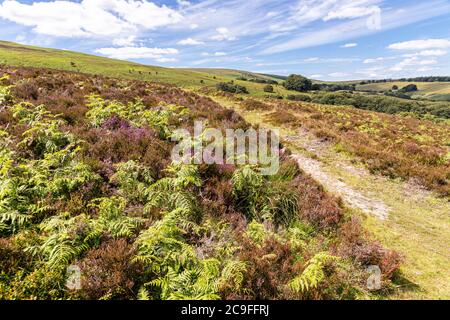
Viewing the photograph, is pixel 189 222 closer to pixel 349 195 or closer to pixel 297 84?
pixel 349 195

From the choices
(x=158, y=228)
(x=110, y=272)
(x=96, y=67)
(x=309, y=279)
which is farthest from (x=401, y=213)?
(x=96, y=67)

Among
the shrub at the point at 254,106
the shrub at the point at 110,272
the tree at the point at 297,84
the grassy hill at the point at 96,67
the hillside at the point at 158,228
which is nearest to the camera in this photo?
the shrub at the point at 110,272

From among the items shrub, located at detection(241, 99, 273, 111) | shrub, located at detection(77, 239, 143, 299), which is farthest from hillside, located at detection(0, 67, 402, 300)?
shrub, located at detection(241, 99, 273, 111)

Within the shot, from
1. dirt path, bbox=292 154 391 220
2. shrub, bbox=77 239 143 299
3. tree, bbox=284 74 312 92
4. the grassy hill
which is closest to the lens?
shrub, bbox=77 239 143 299

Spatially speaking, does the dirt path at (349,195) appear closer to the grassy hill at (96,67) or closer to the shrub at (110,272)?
the shrub at (110,272)

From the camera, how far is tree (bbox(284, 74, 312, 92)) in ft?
304

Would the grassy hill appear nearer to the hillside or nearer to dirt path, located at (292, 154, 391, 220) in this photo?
dirt path, located at (292, 154, 391, 220)

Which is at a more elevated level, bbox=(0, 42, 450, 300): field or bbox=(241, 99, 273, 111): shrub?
bbox=(241, 99, 273, 111): shrub

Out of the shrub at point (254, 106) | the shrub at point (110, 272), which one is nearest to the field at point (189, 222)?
the shrub at point (110, 272)

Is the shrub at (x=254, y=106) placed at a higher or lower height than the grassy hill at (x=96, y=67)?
lower

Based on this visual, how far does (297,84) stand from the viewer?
92.9 meters

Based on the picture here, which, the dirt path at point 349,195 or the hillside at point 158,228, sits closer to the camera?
the hillside at point 158,228

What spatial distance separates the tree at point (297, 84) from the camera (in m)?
92.8

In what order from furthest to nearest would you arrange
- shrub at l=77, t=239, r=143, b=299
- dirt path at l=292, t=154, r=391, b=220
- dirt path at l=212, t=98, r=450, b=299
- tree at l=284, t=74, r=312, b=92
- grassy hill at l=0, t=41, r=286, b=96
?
tree at l=284, t=74, r=312, b=92 < grassy hill at l=0, t=41, r=286, b=96 < dirt path at l=292, t=154, r=391, b=220 < dirt path at l=212, t=98, r=450, b=299 < shrub at l=77, t=239, r=143, b=299
